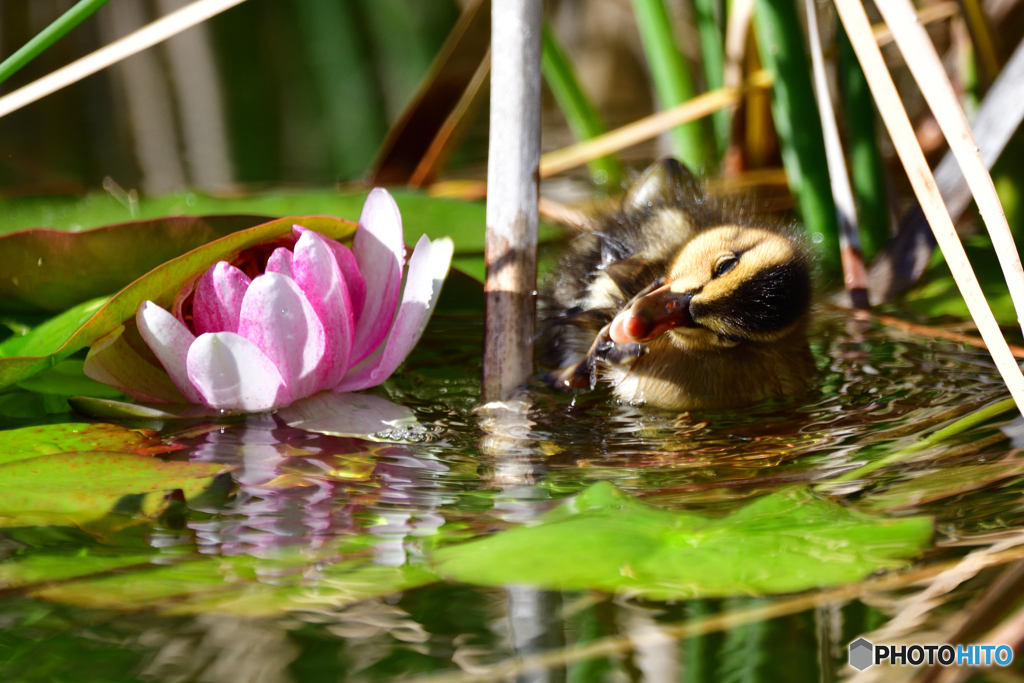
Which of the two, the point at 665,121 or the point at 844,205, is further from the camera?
the point at 665,121

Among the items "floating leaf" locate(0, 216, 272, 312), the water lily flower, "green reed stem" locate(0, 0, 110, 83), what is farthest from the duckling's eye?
"green reed stem" locate(0, 0, 110, 83)

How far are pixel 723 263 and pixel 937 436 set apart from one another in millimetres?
243

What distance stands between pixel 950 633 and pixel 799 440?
36 cm

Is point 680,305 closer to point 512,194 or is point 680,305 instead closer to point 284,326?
point 512,194

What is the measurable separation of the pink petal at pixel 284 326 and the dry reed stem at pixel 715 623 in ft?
1.40

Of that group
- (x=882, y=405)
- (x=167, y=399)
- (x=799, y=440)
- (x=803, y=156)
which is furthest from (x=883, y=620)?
(x=803, y=156)

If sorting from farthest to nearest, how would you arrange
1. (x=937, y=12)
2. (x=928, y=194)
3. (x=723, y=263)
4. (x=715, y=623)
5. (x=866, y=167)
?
1. (x=937, y=12)
2. (x=866, y=167)
3. (x=723, y=263)
4. (x=928, y=194)
5. (x=715, y=623)

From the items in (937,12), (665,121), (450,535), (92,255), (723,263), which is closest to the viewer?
(450,535)

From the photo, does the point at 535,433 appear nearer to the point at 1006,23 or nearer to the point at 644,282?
the point at 644,282

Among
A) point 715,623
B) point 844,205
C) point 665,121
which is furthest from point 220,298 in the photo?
point 665,121

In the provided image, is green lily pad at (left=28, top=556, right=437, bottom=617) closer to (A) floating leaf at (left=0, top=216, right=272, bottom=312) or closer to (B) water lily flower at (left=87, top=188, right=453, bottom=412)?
(B) water lily flower at (left=87, top=188, right=453, bottom=412)

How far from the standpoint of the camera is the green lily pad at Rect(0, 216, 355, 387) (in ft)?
2.64

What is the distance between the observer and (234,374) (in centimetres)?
82

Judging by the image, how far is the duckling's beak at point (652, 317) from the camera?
0.79 metres
